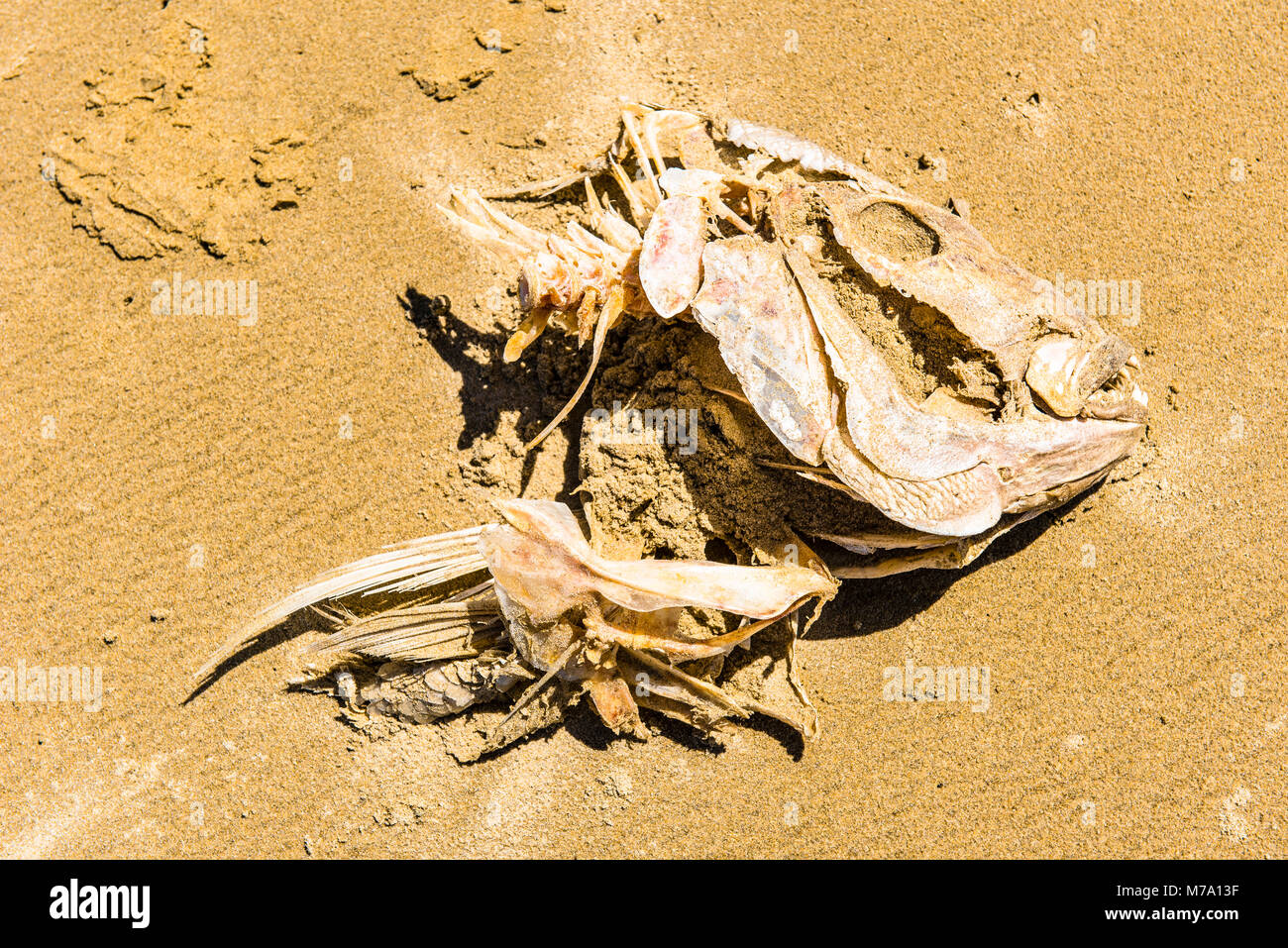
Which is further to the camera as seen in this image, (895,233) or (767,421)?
(895,233)

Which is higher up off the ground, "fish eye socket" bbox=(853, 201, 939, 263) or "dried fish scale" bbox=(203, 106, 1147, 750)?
"fish eye socket" bbox=(853, 201, 939, 263)

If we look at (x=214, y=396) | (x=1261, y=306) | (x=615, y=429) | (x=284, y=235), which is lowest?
(x=214, y=396)

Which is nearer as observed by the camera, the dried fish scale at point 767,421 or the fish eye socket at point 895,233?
the dried fish scale at point 767,421

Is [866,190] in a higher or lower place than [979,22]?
lower

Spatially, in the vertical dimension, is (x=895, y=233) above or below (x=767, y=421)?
above

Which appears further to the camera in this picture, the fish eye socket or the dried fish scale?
the fish eye socket

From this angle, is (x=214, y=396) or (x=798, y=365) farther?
(x=214, y=396)

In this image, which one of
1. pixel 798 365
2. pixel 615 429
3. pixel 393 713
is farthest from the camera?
pixel 393 713

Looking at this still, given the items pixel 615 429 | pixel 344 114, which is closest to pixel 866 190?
pixel 615 429

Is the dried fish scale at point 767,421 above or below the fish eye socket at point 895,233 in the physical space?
below

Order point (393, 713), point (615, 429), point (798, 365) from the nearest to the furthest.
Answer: point (798, 365)
point (615, 429)
point (393, 713)

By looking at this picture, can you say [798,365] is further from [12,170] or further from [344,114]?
[12,170]
